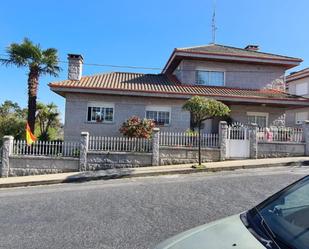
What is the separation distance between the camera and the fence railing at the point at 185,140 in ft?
53.2

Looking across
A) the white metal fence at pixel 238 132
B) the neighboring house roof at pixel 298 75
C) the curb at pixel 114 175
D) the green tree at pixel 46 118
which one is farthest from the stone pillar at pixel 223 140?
the neighboring house roof at pixel 298 75

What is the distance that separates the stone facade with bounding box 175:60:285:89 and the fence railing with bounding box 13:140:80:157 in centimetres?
900

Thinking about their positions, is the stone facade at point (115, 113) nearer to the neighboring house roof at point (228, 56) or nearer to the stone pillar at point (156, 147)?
the neighboring house roof at point (228, 56)

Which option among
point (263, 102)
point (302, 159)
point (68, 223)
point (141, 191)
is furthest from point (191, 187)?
point (263, 102)

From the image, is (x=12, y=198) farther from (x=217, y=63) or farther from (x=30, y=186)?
(x=217, y=63)

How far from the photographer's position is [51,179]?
13.4 m

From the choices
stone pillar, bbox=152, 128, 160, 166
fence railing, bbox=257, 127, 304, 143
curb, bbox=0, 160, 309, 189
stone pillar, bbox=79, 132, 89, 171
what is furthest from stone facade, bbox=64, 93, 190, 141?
curb, bbox=0, 160, 309, 189

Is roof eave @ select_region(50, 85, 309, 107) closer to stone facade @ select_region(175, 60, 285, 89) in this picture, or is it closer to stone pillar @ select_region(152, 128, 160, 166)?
stone facade @ select_region(175, 60, 285, 89)

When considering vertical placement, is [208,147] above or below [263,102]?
below

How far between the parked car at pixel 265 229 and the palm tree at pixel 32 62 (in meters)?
18.8

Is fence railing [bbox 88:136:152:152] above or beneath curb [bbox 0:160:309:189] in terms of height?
above

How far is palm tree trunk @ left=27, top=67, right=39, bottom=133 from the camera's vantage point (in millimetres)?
20344

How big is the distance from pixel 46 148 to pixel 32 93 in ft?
20.2

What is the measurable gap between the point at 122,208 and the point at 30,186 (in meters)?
6.32
